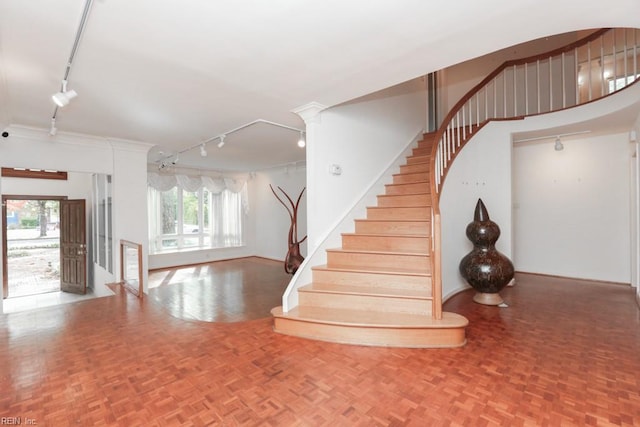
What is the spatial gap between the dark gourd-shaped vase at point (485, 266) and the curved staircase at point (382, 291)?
78 cm

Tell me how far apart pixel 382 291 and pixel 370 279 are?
0.72 ft

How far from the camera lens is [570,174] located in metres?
5.38

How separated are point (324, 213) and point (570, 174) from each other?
15.6 ft

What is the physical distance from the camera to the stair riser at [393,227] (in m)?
Answer: 4.00

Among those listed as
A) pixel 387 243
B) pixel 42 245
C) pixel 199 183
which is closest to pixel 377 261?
pixel 387 243

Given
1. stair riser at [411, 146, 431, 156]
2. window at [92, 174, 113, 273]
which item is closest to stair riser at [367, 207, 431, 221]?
stair riser at [411, 146, 431, 156]

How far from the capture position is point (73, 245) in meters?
6.61

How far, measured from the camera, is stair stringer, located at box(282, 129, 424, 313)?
135 inches

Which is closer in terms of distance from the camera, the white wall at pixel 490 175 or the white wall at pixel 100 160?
the white wall at pixel 490 175

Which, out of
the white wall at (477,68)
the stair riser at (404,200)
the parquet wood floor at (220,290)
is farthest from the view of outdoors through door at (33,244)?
the white wall at (477,68)

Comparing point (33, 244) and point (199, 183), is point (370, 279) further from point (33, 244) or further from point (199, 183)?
point (33, 244)

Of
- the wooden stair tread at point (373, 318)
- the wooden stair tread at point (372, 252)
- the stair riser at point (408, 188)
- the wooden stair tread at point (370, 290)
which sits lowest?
the wooden stair tread at point (373, 318)

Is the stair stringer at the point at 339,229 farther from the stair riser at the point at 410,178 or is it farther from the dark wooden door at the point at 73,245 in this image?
the dark wooden door at the point at 73,245

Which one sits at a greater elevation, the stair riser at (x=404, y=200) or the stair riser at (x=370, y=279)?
the stair riser at (x=404, y=200)
